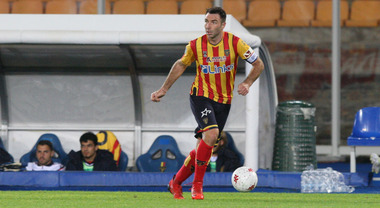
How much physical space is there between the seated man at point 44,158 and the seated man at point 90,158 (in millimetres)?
246

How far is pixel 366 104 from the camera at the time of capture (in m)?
15.0

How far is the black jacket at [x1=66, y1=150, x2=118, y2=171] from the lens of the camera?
10945mm

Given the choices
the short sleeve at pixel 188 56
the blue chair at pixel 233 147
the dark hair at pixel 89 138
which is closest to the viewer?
the short sleeve at pixel 188 56

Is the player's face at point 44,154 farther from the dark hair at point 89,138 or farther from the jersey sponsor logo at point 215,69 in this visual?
the jersey sponsor logo at point 215,69

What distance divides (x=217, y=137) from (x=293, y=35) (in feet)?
27.3

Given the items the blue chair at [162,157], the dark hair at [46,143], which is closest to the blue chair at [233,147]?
the blue chair at [162,157]

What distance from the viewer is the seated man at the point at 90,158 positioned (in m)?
10.9

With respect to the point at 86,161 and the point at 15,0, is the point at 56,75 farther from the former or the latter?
the point at 15,0

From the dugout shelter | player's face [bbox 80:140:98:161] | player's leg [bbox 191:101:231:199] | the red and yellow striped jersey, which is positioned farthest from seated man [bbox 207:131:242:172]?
the red and yellow striped jersey

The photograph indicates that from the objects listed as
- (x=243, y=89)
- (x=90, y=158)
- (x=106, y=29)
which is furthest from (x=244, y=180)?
(x=90, y=158)

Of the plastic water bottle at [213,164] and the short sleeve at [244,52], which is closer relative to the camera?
the short sleeve at [244,52]

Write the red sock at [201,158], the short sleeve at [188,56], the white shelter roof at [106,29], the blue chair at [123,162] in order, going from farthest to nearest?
the blue chair at [123,162], the white shelter roof at [106,29], the short sleeve at [188,56], the red sock at [201,158]

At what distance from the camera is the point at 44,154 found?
11.1 m

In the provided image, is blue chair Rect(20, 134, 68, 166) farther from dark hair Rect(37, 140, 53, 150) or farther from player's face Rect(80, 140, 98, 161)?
player's face Rect(80, 140, 98, 161)
